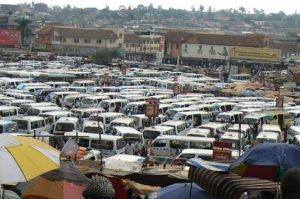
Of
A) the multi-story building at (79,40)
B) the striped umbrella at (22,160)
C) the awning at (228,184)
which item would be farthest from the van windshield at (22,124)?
the multi-story building at (79,40)

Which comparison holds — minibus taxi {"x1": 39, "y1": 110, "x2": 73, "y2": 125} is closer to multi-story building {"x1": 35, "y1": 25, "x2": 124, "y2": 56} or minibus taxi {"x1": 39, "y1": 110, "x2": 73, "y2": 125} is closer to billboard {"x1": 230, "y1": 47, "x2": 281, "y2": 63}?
billboard {"x1": 230, "y1": 47, "x2": 281, "y2": 63}

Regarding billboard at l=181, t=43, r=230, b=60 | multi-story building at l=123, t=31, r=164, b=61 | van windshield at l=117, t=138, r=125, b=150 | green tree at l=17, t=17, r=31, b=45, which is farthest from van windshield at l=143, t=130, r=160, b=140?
green tree at l=17, t=17, r=31, b=45

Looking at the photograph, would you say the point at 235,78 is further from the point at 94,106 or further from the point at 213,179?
the point at 213,179

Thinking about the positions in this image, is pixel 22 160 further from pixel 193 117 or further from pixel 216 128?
pixel 193 117

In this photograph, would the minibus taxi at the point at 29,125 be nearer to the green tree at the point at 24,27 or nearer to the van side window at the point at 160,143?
the van side window at the point at 160,143

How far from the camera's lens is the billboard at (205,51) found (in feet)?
144

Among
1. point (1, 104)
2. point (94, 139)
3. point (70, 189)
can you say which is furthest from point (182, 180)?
point (1, 104)

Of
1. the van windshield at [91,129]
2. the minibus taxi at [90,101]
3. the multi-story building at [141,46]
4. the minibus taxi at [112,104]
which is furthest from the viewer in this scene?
the multi-story building at [141,46]

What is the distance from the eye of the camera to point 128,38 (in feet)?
174

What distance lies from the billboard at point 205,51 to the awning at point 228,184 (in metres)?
39.6

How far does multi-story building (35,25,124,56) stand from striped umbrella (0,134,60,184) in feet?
151

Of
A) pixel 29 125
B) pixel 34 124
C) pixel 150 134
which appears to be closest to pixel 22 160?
pixel 150 134

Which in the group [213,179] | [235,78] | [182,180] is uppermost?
[213,179]

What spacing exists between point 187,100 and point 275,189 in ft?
62.1
